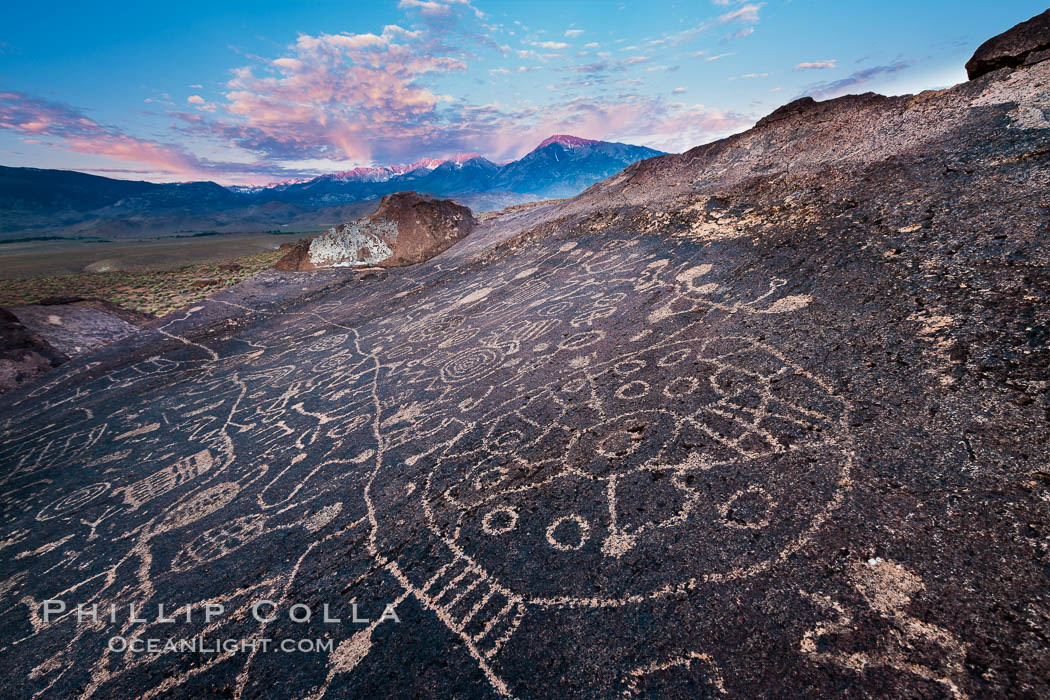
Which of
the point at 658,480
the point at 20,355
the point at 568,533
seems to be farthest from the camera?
the point at 20,355

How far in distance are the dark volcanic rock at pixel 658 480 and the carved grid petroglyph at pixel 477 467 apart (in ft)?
0.08

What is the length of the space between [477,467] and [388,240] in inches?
427

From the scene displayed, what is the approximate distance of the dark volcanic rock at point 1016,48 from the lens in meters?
4.87

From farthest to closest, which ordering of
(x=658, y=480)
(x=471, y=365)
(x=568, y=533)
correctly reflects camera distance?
1. (x=471, y=365)
2. (x=658, y=480)
3. (x=568, y=533)

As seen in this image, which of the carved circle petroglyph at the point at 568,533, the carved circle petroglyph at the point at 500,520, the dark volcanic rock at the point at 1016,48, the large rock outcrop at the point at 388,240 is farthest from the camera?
the large rock outcrop at the point at 388,240

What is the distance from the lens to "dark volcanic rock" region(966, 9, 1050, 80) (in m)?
4.87

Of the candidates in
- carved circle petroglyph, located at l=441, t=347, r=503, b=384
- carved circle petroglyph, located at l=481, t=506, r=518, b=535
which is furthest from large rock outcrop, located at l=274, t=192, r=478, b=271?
carved circle petroglyph, located at l=481, t=506, r=518, b=535

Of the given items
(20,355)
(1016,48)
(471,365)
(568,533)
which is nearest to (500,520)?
(568,533)

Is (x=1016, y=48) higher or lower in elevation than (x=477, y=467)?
higher

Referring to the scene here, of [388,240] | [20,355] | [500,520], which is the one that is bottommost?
[500,520]

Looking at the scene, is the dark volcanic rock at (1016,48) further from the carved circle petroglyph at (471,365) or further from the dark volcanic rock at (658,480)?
the carved circle petroglyph at (471,365)

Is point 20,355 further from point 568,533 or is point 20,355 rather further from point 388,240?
point 568,533

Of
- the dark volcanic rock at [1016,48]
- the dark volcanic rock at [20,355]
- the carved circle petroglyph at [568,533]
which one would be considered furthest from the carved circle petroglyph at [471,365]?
the dark volcanic rock at [20,355]

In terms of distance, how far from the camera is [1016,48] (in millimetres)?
5023
